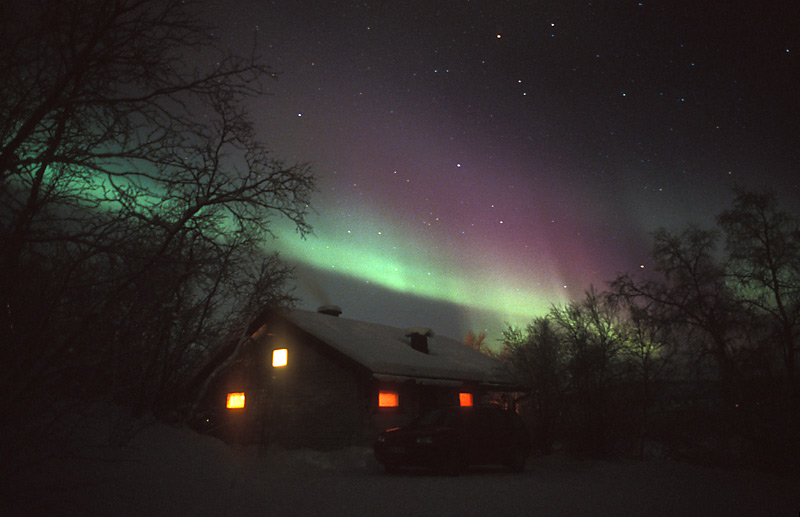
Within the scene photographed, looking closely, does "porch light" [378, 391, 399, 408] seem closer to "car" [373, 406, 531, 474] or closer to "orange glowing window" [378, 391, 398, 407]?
"orange glowing window" [378, 391, 398, 407]

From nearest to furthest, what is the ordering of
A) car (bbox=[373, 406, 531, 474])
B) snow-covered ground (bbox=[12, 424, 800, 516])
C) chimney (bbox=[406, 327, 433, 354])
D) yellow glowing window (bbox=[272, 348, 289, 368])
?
snow-covered ground (bbox=[12, 424, 800, 516])
car (bbox=[373, 406, 531, 474])
yellow glowing window (bbox=[272, 348, 289, 368])
chimney (bbox=[406, 327, 433, 354])

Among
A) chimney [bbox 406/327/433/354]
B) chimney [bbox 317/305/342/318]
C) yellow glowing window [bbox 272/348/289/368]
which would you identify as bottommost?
yellow glowing window [bbox 272/348/289/368]

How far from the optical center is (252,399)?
17938 mm

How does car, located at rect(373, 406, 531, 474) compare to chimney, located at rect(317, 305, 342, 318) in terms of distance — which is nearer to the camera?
car, located at rect(373, 406, 531, 474)

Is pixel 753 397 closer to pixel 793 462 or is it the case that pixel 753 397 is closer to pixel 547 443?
pixel 793 462

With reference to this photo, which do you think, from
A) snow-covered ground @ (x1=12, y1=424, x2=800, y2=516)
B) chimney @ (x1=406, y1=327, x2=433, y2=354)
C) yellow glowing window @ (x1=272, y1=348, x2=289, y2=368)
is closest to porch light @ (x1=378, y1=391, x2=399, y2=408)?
chimney @ (x1=406, y1=327, x2=433, y2=354)

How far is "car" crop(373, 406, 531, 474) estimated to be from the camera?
1038cm

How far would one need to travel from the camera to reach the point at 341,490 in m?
7.67

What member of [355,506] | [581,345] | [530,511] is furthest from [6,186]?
[581,345]

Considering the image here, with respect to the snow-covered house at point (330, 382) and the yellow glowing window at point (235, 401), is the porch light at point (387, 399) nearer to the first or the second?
the snow-covered house at point (330, 382)

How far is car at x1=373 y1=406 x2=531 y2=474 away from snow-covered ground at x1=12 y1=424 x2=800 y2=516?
1.89 feet

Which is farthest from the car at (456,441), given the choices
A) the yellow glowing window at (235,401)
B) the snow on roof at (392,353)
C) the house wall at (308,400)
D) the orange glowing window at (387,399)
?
the yellow glowing window at (235,401)

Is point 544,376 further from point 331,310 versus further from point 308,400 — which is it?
point 331,310

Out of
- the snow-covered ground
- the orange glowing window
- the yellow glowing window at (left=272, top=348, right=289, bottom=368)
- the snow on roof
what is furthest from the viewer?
the yellow glowing window at (left=272, top=348, right=289, bottom=368)
